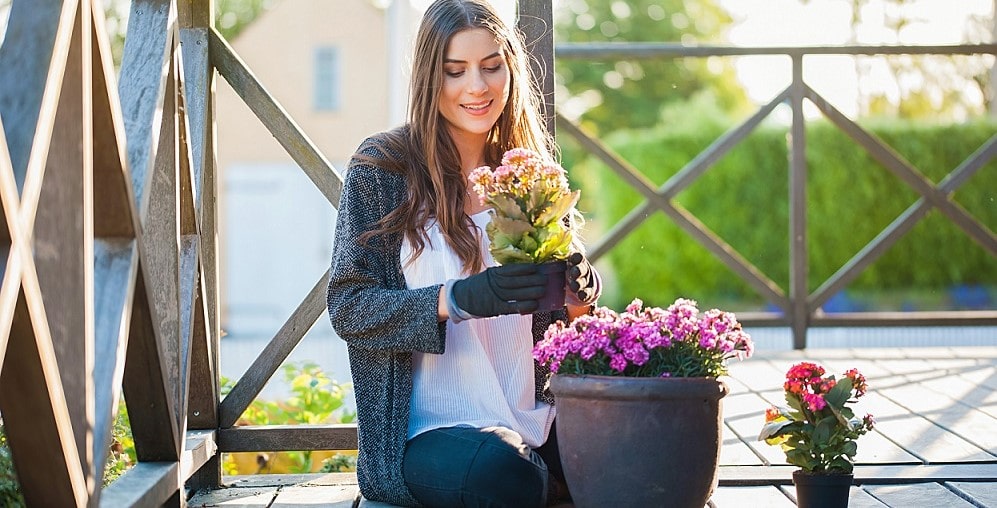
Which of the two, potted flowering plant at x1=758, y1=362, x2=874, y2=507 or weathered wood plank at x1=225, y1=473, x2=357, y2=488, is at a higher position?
potted flowering plant at x1=758, y1=362, x2=874, y2=507

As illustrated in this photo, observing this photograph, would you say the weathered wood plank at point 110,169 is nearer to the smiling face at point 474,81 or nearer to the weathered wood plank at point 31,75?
the weathered wood plank at point 31,75

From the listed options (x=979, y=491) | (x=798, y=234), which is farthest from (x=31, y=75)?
(x=798, y=234)

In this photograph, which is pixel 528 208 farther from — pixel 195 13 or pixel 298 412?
pixel 298 412

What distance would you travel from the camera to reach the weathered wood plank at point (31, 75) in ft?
4.62

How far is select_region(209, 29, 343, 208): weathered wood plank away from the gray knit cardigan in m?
0.42

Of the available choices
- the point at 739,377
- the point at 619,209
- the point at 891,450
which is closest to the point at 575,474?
the point at 891,450

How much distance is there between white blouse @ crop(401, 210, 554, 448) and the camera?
2.24 metres

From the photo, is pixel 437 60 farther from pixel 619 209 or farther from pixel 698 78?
pixel 698 78

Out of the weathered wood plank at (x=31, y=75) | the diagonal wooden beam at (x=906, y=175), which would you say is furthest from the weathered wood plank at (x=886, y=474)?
the diagonal wooden beam at (x=906, y=175)

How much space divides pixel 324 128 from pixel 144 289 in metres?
17.4

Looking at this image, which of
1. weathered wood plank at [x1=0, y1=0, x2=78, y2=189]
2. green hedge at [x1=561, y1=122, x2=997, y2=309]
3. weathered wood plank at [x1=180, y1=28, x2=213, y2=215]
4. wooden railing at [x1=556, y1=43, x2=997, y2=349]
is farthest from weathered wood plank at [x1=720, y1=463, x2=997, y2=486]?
green hedge at [x1=561, y1=122, x2=997, y2=309]

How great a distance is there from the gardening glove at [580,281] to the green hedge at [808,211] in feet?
29.1

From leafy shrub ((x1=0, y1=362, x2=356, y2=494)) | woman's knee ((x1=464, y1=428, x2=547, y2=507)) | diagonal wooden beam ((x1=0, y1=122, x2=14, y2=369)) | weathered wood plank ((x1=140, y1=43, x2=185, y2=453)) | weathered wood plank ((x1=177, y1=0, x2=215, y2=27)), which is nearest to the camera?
diagonal wooden beam ((x1=0, y1=122, x2=14, y2=369))

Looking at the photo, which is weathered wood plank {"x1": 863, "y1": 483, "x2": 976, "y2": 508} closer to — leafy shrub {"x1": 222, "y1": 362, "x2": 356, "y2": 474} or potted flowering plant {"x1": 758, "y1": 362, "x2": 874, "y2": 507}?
potted flowering plant {"x1": 758, "y1": 362, "x2": 874, "y2": 507}
